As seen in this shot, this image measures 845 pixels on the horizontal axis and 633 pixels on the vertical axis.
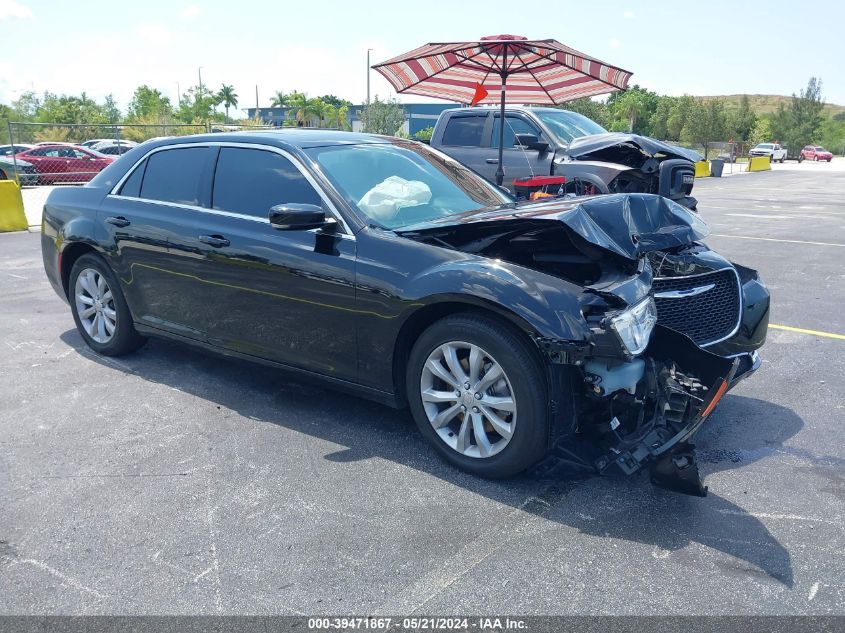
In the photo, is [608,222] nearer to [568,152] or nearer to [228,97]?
[568,152]

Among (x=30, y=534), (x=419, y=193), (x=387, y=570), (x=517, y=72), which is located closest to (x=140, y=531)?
(x=30, y=534)

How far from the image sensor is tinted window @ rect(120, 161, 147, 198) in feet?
16.6

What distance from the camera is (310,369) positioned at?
161 inches

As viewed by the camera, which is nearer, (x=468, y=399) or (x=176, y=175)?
(x=468, y=399)

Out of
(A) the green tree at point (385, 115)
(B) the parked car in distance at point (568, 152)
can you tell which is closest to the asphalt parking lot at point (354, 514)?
(B) the parked car in distance at point (568, 152)

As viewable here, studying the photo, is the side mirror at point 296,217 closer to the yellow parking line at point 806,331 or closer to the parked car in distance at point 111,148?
the yellow parking line at point 806,331

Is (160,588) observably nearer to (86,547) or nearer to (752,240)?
(86,547)

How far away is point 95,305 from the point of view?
17.7 ft

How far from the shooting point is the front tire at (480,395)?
3.25 metres

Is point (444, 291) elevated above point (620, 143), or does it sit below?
below

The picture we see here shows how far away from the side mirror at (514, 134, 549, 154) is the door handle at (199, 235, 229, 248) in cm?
676

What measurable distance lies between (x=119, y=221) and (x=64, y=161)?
2098cm

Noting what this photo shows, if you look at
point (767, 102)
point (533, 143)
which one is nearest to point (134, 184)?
point (533, 143)

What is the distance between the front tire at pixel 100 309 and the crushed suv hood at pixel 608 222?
252cm
